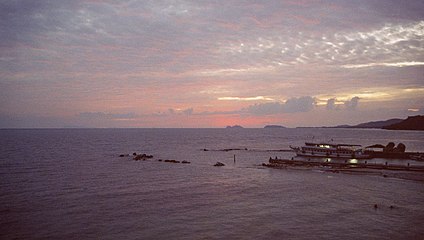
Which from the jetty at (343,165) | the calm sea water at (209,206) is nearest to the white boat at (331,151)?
the jetty at (343,165)

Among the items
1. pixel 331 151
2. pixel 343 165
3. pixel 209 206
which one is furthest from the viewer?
pixel 331 151

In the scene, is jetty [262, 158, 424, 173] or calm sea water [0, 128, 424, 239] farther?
jetty [262, 158, 424, 173]

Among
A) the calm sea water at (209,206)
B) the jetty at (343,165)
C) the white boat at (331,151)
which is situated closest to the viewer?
the calm sea water at (209,206)

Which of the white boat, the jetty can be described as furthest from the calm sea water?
the white boat

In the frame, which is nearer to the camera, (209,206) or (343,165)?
(209,206)

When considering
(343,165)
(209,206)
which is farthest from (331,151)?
(209,206)

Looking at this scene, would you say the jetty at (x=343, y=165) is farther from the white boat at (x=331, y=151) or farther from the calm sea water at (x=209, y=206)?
the white boat at (x=331, y=151)

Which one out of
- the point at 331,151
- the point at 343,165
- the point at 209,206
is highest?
the point at 331,151

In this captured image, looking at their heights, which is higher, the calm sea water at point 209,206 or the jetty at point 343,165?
the jetty at point 343,165

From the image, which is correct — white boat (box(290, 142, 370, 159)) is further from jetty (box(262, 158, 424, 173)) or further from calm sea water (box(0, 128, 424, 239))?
calm sea water (box(0, 128, 424, 239))

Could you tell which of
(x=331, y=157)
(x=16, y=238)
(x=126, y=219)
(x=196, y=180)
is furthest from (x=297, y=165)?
(x=16, y=238)

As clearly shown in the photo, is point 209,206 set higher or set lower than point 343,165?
lower

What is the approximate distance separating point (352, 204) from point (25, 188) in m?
55.8

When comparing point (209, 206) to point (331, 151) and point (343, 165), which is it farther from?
point (331, 151)
